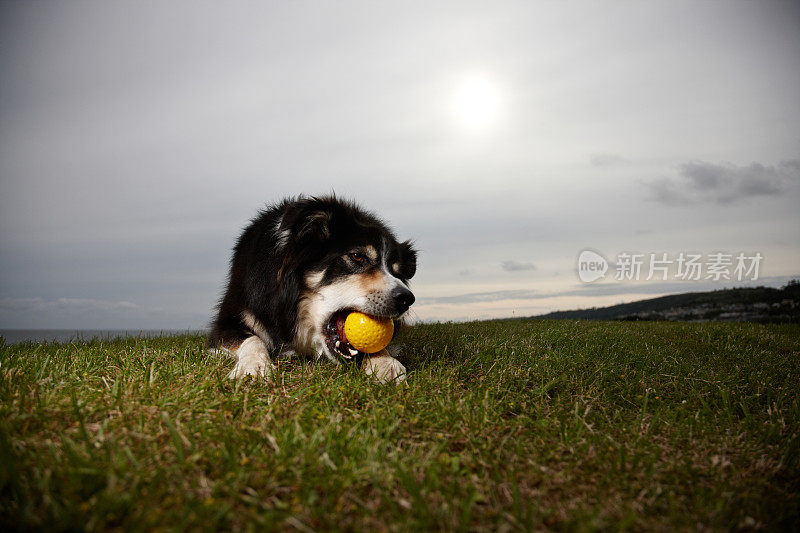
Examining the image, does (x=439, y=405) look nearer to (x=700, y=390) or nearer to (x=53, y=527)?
(x=53, y=527)

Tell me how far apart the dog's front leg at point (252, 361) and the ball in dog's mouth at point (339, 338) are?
57 centimetres

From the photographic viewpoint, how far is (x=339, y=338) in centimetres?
421

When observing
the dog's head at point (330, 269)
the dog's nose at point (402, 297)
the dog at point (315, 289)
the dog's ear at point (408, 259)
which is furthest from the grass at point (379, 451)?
the dog's ear at point (408, 259)

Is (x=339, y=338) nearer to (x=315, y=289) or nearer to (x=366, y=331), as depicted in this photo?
(x=366, y=331)

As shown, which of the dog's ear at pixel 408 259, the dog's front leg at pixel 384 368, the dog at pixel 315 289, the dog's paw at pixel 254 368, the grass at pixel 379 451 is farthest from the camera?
the dog's ear at pixel 408 259

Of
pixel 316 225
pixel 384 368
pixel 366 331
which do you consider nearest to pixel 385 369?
pixel 384 368

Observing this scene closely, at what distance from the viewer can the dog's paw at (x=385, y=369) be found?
379 centimetres

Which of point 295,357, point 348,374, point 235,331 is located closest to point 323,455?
point 348,374

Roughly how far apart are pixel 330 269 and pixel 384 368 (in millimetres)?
1018

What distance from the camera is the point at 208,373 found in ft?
12.3

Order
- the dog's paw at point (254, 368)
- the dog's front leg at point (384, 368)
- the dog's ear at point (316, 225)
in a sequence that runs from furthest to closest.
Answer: the dog's ear at point (316, 225), the dog's front leg at point (384, 368), the dog's paw at point (254, 368)

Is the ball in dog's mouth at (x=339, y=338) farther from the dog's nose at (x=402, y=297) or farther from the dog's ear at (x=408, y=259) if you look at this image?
the dog's ear at (x=408, y=259)

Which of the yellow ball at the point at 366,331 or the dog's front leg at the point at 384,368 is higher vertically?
the yellow ball at the point at 366,331

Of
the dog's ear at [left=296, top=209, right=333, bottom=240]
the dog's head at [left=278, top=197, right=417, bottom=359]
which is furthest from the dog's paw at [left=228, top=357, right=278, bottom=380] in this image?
the dog's ear at [left=296, top=209, right=333, bottom=240]
